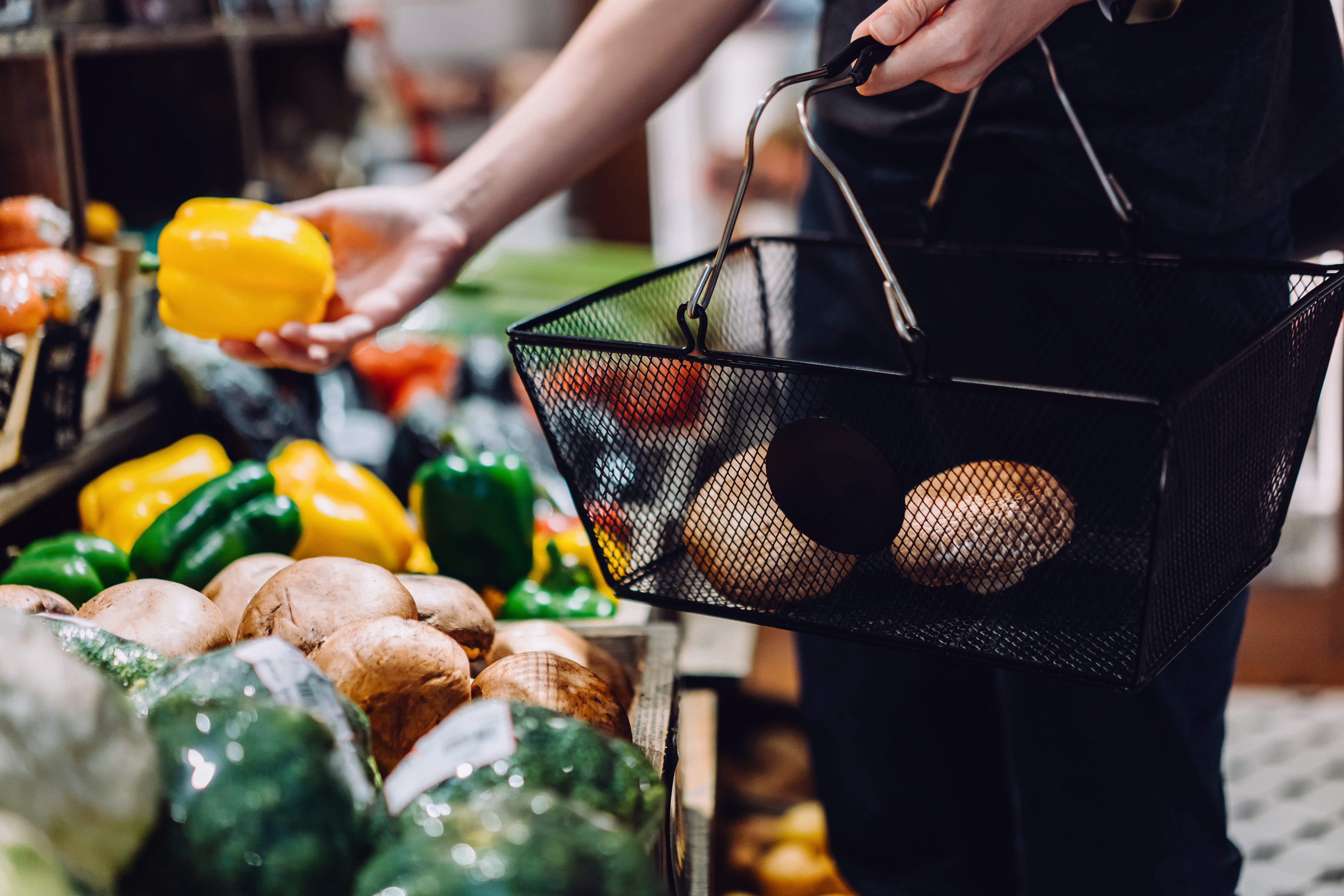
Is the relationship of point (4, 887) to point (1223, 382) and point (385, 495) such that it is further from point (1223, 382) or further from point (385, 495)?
point (385, 495)

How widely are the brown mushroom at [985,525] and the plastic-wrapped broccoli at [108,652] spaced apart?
0.46 m

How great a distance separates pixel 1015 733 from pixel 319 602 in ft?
2.03

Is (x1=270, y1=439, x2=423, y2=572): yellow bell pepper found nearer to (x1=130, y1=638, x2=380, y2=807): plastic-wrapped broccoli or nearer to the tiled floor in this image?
(x1=130, y1=638, x2=380, y2=807): plastic-wrapped broccoli

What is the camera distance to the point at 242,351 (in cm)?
102

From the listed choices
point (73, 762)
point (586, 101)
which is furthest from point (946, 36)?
point (73, 762)

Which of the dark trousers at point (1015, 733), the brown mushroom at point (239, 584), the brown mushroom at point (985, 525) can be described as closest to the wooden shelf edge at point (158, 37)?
the brown mushroom at point (239, 584)

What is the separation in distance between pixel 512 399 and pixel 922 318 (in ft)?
3.45

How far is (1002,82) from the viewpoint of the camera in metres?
0.92

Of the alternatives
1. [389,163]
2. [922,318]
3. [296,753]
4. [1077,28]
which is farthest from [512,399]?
[389,163]

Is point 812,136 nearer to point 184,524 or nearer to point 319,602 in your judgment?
point 319,602

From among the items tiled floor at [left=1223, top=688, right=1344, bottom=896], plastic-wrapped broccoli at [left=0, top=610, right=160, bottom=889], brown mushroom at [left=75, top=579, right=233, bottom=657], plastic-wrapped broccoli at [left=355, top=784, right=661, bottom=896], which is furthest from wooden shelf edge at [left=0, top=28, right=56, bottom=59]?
tiled floor at [left=1223, top=688, right=1344, bottom=896]

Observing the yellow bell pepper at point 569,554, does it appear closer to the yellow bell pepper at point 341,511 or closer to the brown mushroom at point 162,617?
the yellow bell pepper at point 341,511

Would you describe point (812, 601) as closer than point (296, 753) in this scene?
No

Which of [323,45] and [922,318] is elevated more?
[323,45]
